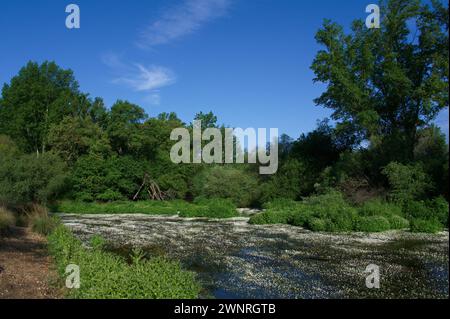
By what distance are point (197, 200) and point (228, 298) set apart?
4061cm

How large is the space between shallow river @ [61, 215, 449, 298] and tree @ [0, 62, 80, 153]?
42.1m

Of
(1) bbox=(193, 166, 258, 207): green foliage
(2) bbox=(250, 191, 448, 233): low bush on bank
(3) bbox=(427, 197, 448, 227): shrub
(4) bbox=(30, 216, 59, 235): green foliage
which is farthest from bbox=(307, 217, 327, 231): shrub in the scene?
(1) bbox=(193, 166, 258, 207): green foliage

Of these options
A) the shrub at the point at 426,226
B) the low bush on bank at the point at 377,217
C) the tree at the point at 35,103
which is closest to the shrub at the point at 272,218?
the low bush on bank at the point at 377,217

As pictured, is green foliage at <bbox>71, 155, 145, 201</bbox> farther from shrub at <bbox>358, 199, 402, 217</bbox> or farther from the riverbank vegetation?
shrub at <bbox>358, 199, 402, 217</bbox>

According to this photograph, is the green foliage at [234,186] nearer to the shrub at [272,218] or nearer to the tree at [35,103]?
the shrub at [272,218]

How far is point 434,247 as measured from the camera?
17.8 meters

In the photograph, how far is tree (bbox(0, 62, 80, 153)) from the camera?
62.8 meters

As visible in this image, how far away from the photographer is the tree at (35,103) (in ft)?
206

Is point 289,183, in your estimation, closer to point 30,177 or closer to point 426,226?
point 426,226

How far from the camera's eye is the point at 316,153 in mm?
46250

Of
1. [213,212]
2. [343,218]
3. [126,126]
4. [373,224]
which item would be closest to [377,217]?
[373,224]

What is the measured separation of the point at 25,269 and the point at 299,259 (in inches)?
381

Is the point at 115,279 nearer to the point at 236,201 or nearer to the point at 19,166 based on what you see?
the point at 19,166
